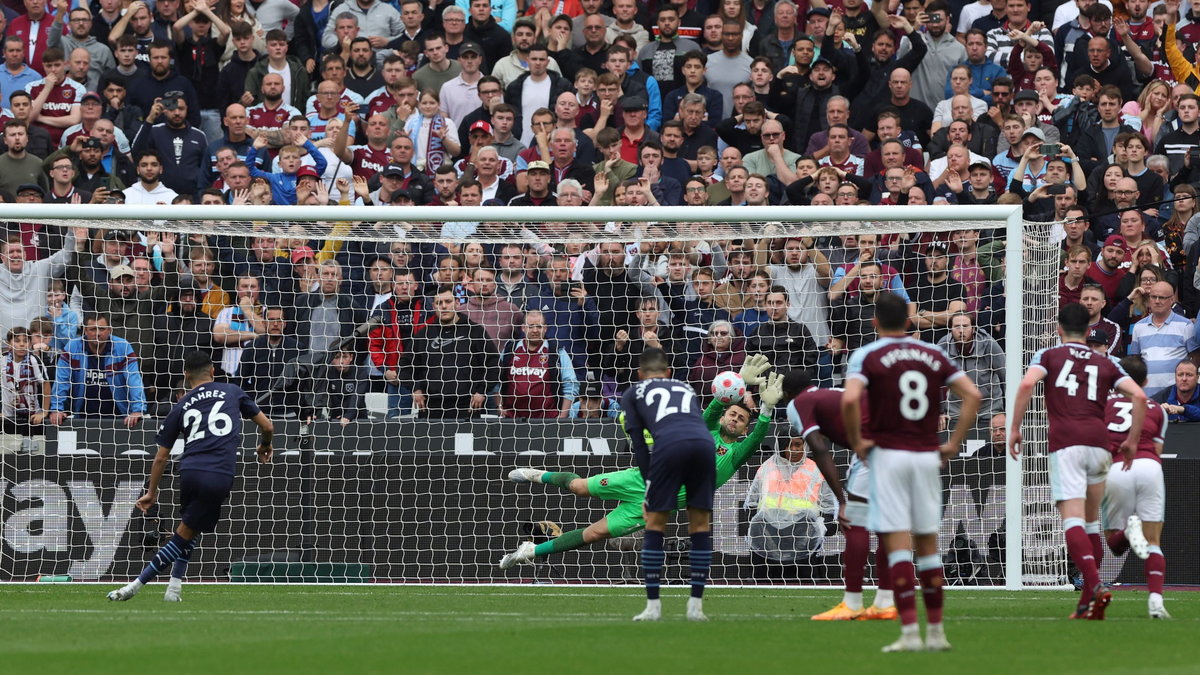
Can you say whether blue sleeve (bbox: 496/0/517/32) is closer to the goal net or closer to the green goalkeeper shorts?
the goal net

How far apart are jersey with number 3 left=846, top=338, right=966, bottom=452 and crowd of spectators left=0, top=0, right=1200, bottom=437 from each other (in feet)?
22.4

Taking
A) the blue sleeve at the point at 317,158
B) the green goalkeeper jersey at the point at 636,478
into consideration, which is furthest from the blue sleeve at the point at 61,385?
the green goalkeeper jersey at the point at 636,478

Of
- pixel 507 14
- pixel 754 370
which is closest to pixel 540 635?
pixel 754 370

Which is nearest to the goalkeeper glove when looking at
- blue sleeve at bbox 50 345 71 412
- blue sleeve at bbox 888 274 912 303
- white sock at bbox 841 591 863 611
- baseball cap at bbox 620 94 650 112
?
white sock at bbox 841 591 863 611

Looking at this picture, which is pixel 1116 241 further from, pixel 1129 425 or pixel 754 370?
pixel 754 370

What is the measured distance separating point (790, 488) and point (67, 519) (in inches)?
278

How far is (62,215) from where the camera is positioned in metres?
16.1

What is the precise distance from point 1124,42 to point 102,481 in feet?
44.4

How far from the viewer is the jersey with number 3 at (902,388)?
964 centimetres

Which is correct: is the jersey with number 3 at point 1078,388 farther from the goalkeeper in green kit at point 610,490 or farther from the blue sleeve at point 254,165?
the blue sleeve at point 254,165

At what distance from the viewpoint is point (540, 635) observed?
10758mm

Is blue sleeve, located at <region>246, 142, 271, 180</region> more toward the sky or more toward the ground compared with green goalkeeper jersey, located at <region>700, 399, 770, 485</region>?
more toward the sky

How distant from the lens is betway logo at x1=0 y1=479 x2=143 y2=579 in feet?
54.2

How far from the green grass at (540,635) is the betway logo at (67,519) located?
1323 millimetres
